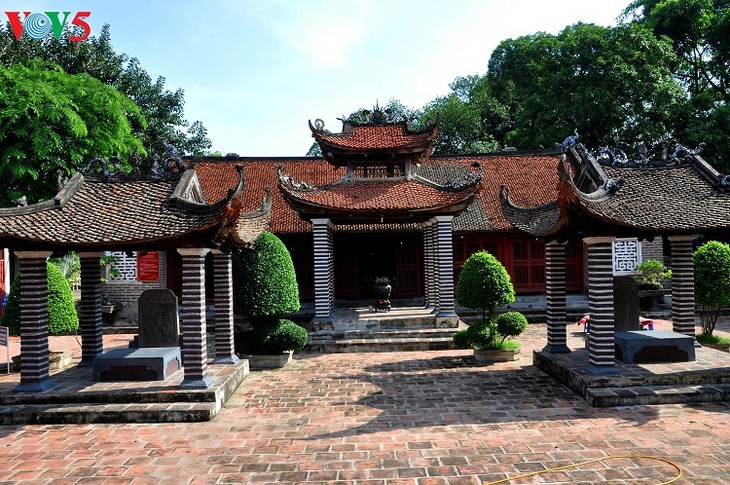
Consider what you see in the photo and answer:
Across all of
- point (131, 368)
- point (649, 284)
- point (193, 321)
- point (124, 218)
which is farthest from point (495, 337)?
point (649, 284)

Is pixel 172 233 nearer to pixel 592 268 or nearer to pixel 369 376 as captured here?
pixel 369 376

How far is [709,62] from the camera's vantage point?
32750mm

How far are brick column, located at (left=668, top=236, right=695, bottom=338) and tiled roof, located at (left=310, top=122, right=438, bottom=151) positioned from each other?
812cm

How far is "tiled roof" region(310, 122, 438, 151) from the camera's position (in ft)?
56.7

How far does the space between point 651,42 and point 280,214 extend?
23.7 m

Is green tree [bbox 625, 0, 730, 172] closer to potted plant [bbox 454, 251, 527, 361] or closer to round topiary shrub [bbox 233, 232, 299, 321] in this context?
potted plant [bbox 454, 251, 527, 361]

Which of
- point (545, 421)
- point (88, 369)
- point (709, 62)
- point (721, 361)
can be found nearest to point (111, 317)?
point (88, 369)

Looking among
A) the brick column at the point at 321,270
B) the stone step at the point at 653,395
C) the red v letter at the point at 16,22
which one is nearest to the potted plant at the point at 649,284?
the stone step at the point at 653,395

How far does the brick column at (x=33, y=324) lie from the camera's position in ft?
32.5

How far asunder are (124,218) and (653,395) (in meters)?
10.3

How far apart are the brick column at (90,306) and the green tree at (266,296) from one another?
316 cm

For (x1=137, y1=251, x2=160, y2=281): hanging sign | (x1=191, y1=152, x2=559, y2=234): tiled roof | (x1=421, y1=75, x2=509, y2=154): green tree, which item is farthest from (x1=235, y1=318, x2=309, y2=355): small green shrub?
Answer: (x1=421, y1=75, x2=509, y2=154): green tree

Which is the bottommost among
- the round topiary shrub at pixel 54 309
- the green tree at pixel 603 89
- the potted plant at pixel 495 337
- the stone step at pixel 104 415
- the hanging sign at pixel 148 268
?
the stone step at pixel 104 415

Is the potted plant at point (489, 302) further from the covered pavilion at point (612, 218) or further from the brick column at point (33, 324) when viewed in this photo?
the brick column at point (33, 324)
